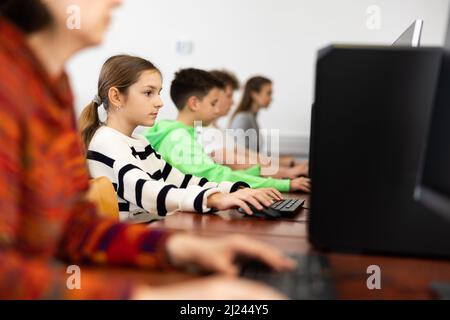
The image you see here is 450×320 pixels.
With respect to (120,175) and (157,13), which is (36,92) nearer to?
(120,175)

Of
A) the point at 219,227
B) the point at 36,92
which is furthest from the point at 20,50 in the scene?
the point at 219,227

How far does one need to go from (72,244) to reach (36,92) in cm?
22

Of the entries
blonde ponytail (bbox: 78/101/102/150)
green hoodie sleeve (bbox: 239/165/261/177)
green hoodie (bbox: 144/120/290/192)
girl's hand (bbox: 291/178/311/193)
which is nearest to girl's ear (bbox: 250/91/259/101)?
green hoodie sleeve (bbox: 239/165/261/177)

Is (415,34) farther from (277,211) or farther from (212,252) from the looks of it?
(212,252)

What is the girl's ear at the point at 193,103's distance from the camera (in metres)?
2.07

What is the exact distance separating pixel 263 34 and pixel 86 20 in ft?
10.1

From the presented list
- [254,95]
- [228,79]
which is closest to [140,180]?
[228,79]

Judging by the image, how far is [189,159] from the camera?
1.80 meters

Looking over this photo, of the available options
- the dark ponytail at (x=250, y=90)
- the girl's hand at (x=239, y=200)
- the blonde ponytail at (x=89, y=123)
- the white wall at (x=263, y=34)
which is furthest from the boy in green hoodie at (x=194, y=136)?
the white wall at (x=263, y=34)

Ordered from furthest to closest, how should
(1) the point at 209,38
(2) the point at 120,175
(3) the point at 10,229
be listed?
(1) the point at 209,38, (2) the point at 120,175, (3) the point at 10,229

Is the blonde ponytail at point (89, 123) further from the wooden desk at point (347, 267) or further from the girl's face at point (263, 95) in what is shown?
the girl's face at point (263, 95)

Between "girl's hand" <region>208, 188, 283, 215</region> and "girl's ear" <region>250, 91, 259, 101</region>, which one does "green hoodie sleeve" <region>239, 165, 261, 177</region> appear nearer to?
"girl's hand" <region>208, 188, 283, 215</region>

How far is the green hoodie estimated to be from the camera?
178cm

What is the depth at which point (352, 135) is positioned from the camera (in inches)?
26.8
